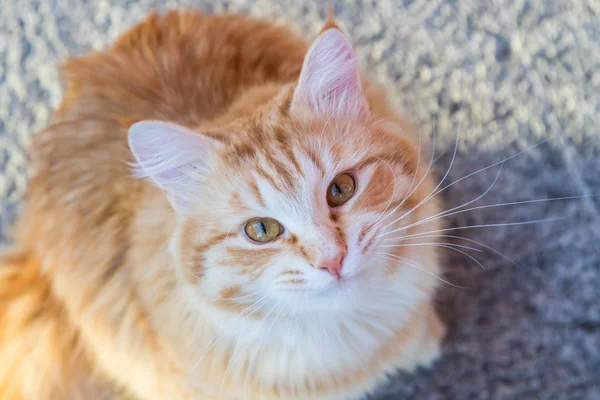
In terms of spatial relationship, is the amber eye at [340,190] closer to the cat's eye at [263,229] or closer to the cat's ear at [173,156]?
the cat's eye at [263,229]

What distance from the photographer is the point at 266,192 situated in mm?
910

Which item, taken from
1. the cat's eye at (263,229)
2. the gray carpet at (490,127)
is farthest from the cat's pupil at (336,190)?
the gray carpet at (490,127)

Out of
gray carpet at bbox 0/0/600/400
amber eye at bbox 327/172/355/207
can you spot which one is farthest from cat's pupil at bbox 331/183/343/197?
gray carpet at bbox 0/0/600/400

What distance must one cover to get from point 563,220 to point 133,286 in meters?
1.26

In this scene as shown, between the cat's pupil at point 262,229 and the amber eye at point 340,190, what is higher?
the cat's pupil at point 262,229

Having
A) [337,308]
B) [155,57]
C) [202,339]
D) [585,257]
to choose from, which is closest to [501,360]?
[585,257]

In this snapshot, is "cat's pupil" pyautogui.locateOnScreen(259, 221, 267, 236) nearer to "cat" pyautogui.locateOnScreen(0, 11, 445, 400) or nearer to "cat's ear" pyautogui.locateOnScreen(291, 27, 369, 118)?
"cat" pyautogui.locateOnScreen(0, 11, 445, 400)

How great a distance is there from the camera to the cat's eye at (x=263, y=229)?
916 mm

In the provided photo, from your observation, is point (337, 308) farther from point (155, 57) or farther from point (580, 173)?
point (580, 173)

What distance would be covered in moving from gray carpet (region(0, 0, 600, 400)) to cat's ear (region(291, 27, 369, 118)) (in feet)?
2.39

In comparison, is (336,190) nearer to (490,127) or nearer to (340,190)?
(340,190)

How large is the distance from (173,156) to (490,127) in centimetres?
115

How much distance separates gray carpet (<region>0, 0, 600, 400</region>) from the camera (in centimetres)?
144

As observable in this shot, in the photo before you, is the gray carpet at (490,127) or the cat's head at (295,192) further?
the gray carpet at (490,127)
